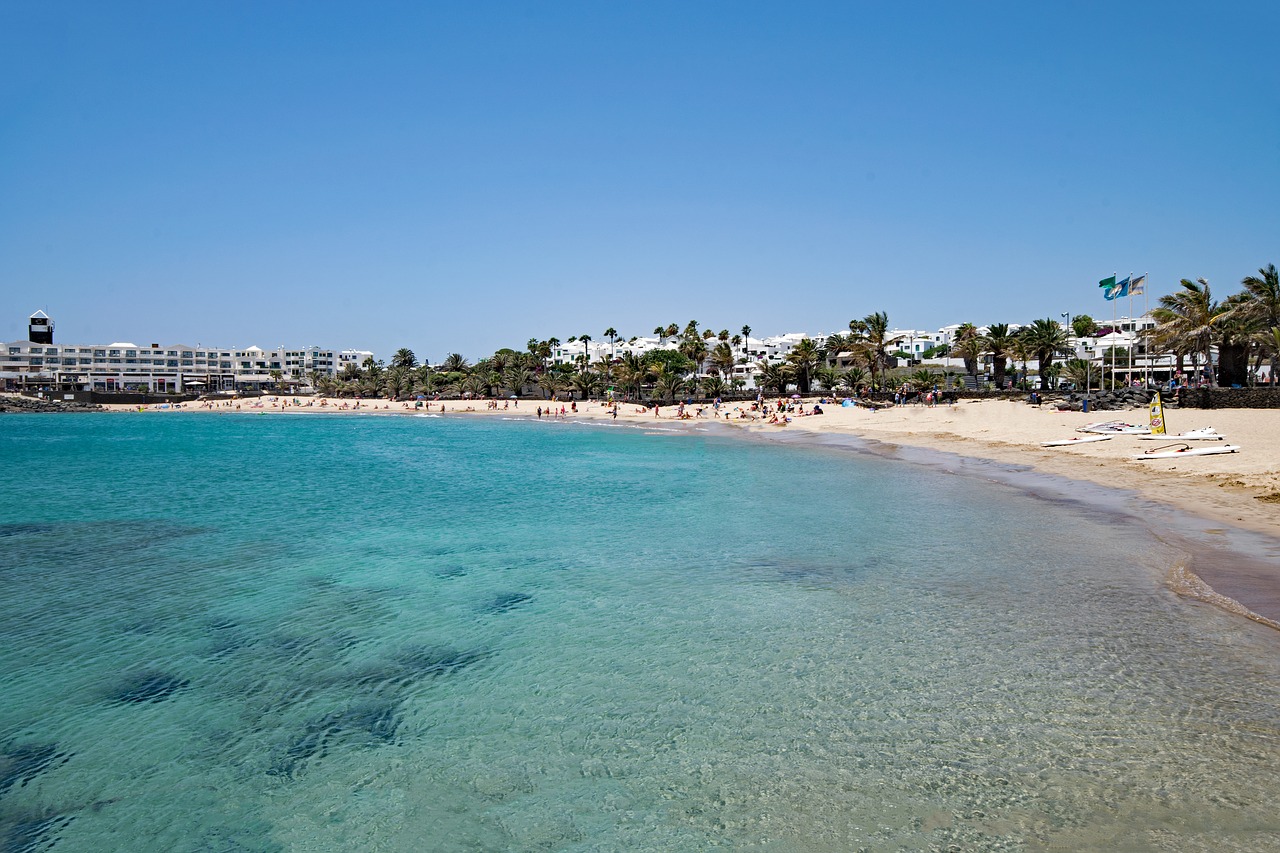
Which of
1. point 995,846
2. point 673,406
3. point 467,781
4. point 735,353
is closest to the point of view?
point 995,846

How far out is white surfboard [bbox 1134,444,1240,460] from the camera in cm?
2333

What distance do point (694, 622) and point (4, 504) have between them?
77.4ft

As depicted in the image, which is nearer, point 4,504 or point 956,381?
point 4,504

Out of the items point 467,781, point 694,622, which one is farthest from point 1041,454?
point 467,781

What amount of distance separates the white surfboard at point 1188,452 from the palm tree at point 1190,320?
2235 cm

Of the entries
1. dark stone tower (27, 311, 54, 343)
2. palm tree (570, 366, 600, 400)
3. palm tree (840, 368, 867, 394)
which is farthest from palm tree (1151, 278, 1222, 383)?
dark stone tower (27, 311, 54, 343)

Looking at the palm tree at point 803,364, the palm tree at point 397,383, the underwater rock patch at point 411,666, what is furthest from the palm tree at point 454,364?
the underwater rock patch at point 411,666

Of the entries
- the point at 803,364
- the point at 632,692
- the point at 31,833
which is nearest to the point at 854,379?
the point at 803,364

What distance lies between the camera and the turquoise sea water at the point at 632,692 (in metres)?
5.52

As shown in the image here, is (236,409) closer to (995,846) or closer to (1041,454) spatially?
(1041,454)

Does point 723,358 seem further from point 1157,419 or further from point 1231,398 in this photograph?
point 1157,419

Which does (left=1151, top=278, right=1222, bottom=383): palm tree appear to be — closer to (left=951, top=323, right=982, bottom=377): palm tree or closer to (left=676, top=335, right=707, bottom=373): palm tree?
(left=951, top=323, right=982, bottom=377): palm tree

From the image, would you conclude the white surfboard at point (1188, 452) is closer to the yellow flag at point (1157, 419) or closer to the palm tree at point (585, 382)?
the yellow flag at point (1157, 419)

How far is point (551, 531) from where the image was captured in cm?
1739
